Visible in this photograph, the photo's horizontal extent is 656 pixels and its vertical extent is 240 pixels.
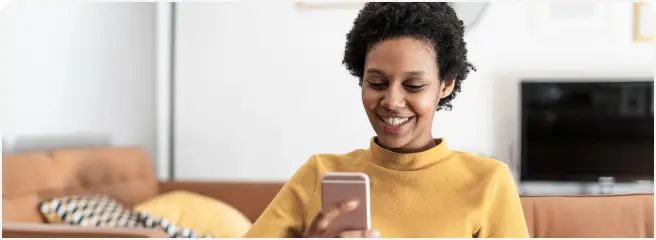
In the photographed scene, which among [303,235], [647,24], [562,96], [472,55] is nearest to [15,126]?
[303,235]

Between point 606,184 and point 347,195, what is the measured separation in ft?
5.79

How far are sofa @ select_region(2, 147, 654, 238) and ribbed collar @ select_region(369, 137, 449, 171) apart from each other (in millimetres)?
213

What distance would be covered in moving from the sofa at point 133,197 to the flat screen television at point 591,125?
3.08ft

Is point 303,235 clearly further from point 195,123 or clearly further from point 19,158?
point 195,123

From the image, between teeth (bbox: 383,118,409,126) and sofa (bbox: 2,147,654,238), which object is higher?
teeth (bbox: 383,118,409,126)

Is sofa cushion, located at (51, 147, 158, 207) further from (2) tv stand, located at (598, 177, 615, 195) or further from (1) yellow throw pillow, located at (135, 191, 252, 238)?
(2) tv stand, located at (598, 177, 615, 195)

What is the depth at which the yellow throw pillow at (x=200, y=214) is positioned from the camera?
1.43 metres

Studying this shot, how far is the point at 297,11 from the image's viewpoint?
1.85 metres

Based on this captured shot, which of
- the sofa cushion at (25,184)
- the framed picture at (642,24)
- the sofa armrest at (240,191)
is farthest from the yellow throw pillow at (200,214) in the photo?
the framed picture at (642,24)

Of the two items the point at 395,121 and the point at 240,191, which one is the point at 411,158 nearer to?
the point at 395,121

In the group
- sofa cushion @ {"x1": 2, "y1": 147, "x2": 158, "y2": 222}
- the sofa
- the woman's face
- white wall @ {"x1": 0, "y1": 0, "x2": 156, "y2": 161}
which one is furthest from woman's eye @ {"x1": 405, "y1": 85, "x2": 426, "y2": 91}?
white wall @ {"x1": 0, "y1": 0, "x2": 156, "y2": 161}

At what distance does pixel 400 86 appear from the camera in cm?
48

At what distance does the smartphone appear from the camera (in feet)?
1.52

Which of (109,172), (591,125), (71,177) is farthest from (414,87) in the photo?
(591,125)
